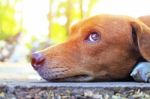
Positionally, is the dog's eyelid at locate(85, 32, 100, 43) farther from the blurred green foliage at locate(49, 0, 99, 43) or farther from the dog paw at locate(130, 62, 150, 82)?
the blurred green foliage at locate(49, 0, 99, 43)

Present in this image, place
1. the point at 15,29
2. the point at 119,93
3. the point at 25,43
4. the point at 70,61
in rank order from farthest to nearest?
the point at 15,29, the point at 25,43, the point at 70,61, the point at 119,93

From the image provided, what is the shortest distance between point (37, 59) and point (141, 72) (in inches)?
19.5

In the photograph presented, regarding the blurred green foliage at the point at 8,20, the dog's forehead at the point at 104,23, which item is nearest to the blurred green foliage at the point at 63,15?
the blurred green foliage at the point at 8,20

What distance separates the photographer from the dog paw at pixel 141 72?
2.38 m

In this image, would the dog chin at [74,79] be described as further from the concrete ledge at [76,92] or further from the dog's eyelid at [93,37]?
the concrete ledge at [76,92]

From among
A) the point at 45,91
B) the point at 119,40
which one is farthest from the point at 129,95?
the point at 119,40

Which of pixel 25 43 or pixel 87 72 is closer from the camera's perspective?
pixel 87 72

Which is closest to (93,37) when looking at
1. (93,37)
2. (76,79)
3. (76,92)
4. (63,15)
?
(93,37)

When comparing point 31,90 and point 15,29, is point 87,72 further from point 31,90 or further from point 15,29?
point 15,29

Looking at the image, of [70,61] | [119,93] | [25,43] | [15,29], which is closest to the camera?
[119,93]

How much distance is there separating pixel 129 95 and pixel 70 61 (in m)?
0.57

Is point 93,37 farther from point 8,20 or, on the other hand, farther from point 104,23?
point 8,20

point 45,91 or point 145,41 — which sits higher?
point 145,41

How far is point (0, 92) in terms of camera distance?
77.4 inches
